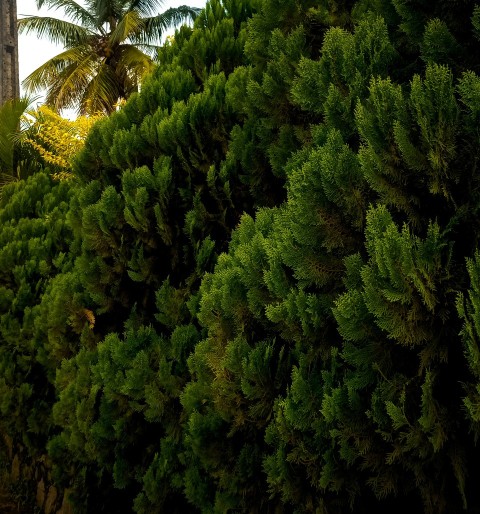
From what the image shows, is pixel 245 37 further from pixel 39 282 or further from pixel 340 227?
pixel 39 282

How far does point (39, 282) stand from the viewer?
15.7 feet

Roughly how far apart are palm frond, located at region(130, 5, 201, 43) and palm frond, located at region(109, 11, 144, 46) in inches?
29.3

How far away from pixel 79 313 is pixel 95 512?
129 cm

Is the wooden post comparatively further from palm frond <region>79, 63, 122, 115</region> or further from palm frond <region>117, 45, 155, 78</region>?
palm frond <region>117, 45, 155, 78</region>

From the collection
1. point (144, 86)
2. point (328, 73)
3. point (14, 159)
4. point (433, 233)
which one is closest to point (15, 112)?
point (14, 159)

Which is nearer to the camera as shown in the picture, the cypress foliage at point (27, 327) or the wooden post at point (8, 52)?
the cypress foliage at point (27, 327)

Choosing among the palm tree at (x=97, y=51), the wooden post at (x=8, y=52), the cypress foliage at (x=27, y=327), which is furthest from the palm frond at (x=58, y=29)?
the cypress foliage at (x=27, y=327)

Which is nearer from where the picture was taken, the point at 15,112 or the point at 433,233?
the point at 433,233

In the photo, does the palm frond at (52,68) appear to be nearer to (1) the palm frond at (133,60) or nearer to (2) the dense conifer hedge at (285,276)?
(1) the palm frond at (133,60)

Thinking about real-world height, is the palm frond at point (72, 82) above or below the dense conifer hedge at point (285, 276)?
above

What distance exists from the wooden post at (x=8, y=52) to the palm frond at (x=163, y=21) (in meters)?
7.37

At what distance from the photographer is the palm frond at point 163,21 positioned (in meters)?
23.8

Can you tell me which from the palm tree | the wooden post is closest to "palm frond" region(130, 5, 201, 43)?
the palm tree

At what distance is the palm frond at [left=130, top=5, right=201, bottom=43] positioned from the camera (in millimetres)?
23812
